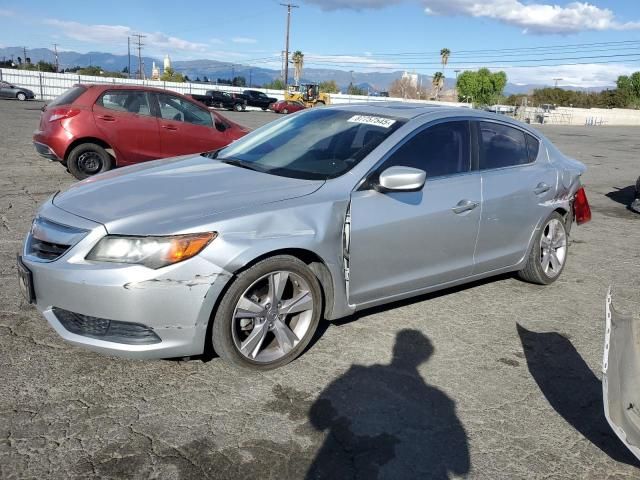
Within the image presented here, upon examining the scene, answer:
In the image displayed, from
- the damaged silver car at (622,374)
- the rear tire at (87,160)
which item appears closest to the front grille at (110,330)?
the damaged silver car at (622,374)

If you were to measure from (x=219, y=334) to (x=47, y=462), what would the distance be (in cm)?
103

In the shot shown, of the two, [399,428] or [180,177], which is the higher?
[180,177]

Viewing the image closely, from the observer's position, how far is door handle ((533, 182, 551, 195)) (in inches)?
191

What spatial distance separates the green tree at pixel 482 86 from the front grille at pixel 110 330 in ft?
304

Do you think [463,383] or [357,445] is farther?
[463,383]

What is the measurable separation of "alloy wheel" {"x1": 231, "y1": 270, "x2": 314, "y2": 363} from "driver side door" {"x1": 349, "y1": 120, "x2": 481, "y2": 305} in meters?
0.38

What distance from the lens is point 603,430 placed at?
3.09 metres

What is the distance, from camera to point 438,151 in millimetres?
4219

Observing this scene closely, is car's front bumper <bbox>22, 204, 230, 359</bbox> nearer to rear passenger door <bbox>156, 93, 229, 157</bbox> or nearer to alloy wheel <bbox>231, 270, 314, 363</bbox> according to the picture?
alloy wheel <bbox>231, 270, 314, 363</bbox>

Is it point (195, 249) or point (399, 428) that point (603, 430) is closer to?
point (399, 428)

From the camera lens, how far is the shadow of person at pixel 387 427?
8.71 ft

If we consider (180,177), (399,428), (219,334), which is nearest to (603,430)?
(399,428)

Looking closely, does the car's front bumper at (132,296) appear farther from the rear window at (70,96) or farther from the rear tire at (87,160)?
the rear window at (70,96)

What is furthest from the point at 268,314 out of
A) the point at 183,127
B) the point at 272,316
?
the point at 183,127
